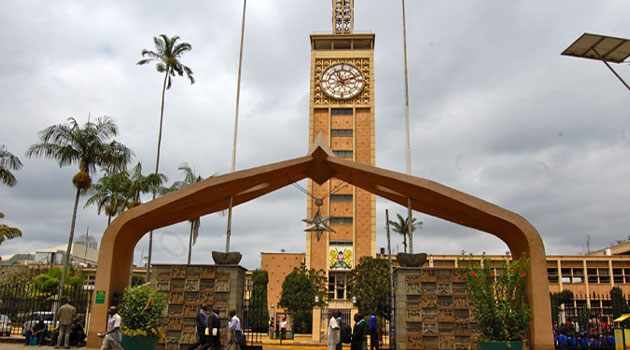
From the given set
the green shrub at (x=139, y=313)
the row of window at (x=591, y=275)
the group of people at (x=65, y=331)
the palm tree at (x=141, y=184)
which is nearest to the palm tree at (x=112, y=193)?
the palm tree at (x=141, y=184)

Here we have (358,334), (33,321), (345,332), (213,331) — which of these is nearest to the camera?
(358,334)

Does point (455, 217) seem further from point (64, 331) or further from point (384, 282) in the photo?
point (384, 282)

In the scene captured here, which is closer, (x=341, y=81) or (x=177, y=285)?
(x=177, y=285)

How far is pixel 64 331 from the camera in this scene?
1977 cm

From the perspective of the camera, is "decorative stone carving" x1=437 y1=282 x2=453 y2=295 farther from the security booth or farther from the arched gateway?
the security booth

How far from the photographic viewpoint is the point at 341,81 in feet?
205

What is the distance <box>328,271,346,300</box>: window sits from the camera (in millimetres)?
57569

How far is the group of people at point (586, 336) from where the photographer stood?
19312 mm

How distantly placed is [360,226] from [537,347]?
41.8 metres

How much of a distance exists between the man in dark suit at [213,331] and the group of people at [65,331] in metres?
5.92

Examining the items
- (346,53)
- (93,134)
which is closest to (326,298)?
(346,53)

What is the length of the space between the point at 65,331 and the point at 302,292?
108 feet

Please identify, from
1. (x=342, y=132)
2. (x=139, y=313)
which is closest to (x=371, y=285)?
(x=342, y=132)

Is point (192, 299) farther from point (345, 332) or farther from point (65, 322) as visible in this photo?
point (345, 332)
